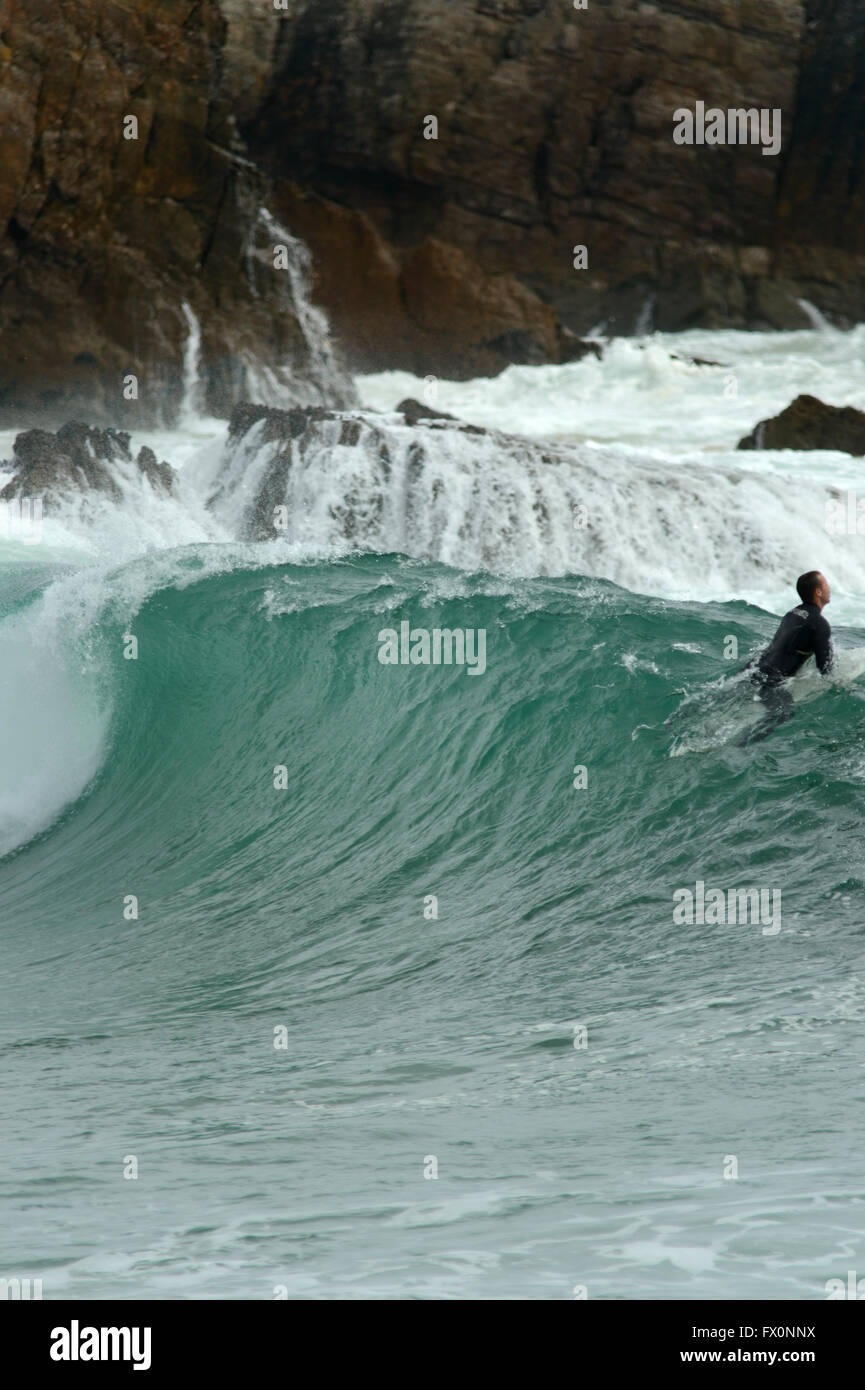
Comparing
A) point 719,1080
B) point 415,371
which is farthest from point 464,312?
point 719,1080

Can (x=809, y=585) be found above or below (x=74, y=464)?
below

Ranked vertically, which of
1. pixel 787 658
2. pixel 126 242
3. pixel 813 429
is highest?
pixel 126 242

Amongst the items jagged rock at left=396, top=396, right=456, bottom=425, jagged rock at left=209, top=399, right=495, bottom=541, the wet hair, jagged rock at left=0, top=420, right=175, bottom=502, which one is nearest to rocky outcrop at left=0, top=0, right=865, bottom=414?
jagged rock at left=396, top=396, right=456, bottom=425

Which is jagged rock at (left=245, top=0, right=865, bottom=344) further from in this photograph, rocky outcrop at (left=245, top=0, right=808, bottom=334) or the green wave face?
the green wave face

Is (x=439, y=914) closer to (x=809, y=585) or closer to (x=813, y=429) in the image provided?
(x=809, y=585)

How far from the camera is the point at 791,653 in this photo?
8.91 m

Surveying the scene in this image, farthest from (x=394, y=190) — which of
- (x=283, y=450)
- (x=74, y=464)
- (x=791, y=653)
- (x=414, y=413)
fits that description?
(x=791, y=653)

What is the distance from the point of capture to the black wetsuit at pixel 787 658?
28.7ft

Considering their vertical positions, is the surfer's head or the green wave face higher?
the surfer's head

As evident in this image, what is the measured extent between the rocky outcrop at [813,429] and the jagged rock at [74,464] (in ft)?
32.1

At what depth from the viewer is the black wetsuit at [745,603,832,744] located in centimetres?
874

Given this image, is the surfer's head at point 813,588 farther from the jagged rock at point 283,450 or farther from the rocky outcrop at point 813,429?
the rocky outcrop at point 813,429

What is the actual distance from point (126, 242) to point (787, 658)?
23.7m

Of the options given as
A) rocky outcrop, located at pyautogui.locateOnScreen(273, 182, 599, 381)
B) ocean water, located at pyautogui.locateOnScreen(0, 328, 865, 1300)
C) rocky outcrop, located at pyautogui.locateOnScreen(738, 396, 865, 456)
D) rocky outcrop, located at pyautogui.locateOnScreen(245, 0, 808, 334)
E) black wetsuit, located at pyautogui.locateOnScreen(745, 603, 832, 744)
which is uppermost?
rocky outcrop, located at pyautogui.locateOnScreen(245, 0, 808, 334)
